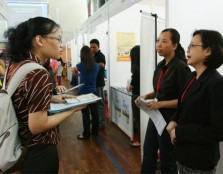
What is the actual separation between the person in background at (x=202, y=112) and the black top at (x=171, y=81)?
1.01ft

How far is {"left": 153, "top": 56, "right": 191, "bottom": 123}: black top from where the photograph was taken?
1.71 metres

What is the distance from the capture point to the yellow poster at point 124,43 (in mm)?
4453

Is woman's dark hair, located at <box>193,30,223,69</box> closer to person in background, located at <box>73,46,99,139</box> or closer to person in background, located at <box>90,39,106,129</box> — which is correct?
person in background, located at <box>73,46,99,139</box>

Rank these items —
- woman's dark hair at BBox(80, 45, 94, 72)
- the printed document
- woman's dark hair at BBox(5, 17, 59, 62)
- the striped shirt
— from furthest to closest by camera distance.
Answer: woman's dark hair at BBox(80, 45, 94, 72) < the printed document < woman's dark hair at BBox(5, 17, 59, 62) < the striped shirt

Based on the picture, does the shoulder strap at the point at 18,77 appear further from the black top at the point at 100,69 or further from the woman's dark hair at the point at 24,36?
the black top at the point at 100,69

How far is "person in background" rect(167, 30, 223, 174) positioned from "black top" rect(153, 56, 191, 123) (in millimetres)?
307

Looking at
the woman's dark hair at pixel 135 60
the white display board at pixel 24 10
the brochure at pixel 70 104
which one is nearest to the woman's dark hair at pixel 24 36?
the brochure at pixel 70 104

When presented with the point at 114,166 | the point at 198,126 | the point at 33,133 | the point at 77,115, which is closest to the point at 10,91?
the point at 33,133

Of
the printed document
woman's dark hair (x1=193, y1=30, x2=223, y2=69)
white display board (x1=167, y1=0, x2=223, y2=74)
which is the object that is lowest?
the printed document

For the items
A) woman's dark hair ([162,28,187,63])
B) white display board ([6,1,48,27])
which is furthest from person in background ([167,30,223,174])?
white display board ([6,1,48,27])

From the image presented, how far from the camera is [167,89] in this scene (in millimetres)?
1750

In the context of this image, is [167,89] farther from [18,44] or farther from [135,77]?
[135,77]

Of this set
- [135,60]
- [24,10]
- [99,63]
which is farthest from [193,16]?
[24,10]

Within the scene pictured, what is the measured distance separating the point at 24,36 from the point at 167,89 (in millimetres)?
1076
